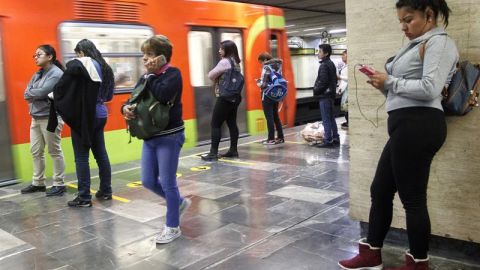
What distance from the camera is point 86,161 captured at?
4754 millimetres

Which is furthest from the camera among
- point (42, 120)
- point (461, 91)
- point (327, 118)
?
point (327, 118)

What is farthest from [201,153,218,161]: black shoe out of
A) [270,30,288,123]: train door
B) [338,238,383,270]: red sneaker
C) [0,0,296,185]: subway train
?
[338,238,383,270]: red sneaker

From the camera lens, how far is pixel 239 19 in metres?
8.56

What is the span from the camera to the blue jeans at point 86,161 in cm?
468

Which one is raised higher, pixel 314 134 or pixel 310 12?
pixel 310 12

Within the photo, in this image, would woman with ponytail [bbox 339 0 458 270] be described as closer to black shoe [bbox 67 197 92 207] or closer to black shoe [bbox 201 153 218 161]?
black shoe [bbox 67 197 92 207]

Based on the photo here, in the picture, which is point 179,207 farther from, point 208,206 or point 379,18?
point 379,18

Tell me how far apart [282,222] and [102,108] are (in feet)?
7.39

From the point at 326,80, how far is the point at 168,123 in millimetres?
4656

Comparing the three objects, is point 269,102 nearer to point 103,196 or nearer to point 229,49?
point 229,49

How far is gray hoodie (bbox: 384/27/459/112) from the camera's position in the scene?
2.35 metres

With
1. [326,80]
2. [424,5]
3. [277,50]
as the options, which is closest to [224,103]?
[326,80]

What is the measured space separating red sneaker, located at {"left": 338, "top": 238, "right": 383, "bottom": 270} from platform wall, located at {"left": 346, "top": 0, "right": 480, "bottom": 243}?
1.48 feet

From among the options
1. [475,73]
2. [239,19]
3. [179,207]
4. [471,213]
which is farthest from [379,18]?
[239,19]
